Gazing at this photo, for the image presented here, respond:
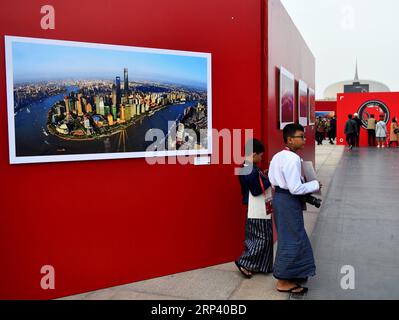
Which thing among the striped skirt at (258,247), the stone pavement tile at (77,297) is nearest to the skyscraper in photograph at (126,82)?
the striped skirt at (258,247)

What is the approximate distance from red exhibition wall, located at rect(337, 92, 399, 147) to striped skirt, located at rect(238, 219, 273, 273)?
21536 mm

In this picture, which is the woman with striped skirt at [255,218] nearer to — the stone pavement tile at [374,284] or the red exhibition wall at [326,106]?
the stone pavement tile at [374,284]

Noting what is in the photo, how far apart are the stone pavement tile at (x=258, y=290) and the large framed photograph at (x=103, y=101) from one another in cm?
148

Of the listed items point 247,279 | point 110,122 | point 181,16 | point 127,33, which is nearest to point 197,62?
point 181,16

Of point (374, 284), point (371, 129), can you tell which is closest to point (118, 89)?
point (374, 284)

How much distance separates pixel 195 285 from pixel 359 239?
289 cm

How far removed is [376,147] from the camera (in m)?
23.6

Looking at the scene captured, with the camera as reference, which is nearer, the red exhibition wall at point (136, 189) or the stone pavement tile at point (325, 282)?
the red exhibition wall at point (136, 189)

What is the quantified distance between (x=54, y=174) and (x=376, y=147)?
22051mm

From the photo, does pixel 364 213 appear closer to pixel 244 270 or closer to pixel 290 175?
pixel 244 270

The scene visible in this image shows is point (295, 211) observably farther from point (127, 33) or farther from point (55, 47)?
point (55, 47)

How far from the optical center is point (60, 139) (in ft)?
13.7

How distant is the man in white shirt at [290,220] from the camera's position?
426 cm

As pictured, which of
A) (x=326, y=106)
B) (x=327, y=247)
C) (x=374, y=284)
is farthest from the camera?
(x=326, y=106)
